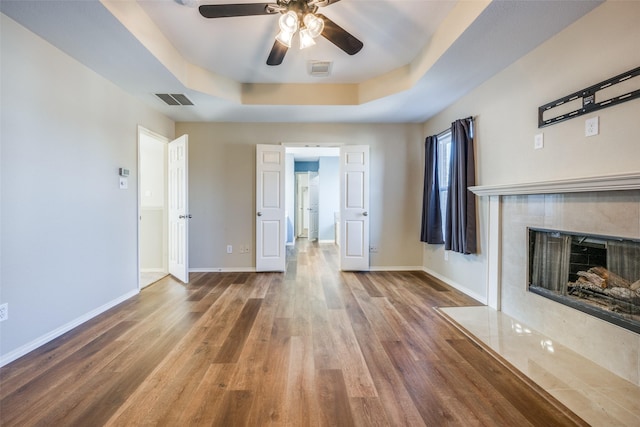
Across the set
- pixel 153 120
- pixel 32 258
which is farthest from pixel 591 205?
pixel 153 120

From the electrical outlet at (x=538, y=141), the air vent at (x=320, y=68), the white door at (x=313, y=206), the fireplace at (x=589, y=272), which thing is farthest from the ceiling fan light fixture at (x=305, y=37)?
the white door at (x=313, y=206)

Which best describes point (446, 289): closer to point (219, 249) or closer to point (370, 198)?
point (370, 198)

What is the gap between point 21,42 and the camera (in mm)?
1797

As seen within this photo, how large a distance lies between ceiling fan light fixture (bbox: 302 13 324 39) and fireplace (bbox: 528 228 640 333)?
2.36 m

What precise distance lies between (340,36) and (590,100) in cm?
179

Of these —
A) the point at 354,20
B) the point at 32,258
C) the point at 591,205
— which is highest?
the point at 354,20

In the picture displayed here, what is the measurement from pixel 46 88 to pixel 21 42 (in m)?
0.31

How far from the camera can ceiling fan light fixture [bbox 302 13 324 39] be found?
175cm

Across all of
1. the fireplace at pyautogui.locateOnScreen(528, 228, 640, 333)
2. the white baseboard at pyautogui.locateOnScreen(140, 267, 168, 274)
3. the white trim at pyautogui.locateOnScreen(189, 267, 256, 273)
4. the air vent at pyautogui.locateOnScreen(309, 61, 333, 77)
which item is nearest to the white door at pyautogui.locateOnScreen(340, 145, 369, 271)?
the air vent at pyautogui.locateOnScreen(309, 61, 333, 77)

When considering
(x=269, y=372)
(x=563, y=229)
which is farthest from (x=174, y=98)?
(x=563, y=229)

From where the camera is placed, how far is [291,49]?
2539mm

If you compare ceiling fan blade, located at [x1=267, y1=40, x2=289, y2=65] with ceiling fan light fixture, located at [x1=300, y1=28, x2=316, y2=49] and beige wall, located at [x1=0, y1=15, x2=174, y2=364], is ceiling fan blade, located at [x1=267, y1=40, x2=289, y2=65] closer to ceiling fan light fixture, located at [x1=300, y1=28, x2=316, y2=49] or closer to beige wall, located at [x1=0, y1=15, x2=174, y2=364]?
ceiling fan light fixture, located at [x1=300, y1=28, x2=316, y2=49]

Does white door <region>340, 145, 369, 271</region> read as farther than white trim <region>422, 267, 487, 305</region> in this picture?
Yes

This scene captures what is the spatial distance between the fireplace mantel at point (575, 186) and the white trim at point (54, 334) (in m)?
3.97
